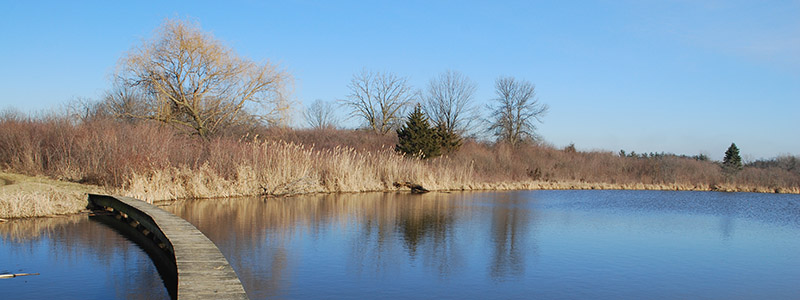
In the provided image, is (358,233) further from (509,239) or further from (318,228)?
(509,239)

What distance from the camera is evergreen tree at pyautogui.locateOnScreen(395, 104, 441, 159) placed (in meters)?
25.8

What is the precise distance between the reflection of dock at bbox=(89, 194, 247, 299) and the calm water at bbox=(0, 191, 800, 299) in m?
0.42

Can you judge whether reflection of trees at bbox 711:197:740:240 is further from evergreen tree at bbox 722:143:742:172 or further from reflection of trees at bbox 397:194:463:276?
evergreen tree at bbox 722:143:742:172

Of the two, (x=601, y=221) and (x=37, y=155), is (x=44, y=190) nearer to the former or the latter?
(x=37, y=155)

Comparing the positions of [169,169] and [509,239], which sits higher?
[169,169]

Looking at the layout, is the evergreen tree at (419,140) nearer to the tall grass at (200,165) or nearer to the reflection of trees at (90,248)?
the tall grass at (200,165)

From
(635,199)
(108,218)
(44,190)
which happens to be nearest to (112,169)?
(44,190)

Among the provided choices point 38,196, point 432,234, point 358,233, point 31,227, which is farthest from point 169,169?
point 432,234

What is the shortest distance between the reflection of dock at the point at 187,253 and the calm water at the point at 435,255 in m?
0.42

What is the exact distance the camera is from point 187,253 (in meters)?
6.54

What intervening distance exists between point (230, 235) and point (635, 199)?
52.7 ft

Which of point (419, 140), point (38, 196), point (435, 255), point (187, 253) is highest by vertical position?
point (419, 140)

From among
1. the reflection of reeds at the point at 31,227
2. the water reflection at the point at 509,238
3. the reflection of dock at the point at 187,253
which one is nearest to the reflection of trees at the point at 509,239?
the water reflection at the point at 509,238

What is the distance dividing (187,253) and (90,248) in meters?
2.73
